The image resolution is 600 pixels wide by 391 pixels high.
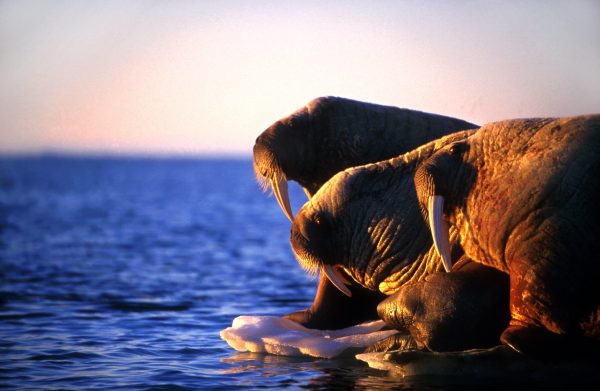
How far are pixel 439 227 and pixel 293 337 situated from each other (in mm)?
2030

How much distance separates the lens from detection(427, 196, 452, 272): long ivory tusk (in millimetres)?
7133

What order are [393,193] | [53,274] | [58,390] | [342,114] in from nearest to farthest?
[58,390] → [393,193] → [342,114] → [53,274]

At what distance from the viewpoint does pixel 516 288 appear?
21.7ft

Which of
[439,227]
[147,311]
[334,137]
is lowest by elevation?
[147,311]

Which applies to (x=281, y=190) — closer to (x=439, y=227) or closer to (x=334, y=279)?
(x=334, y=279)

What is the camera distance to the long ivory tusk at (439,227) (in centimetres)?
713

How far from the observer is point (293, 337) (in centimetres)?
858

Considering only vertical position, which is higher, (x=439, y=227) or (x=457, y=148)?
(x=457, y=148)

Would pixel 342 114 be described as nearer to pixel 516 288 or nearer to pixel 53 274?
pixel 516 288

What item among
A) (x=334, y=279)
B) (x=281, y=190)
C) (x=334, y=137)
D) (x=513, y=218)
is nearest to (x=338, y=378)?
(x=334, y=279)

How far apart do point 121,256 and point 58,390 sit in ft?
53.1

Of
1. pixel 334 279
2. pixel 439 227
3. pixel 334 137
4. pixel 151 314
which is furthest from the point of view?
pixel 151 314

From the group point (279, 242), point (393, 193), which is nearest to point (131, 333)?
point (393, 193)

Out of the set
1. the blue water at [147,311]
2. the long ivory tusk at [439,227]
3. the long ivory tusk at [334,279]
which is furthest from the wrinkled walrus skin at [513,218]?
the blue water at [147,311]
